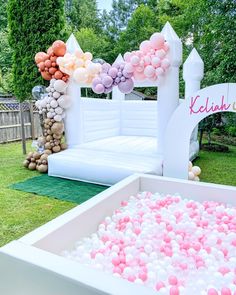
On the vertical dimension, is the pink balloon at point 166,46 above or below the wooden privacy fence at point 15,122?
above

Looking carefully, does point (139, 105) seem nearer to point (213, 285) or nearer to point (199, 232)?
point (199, 232)

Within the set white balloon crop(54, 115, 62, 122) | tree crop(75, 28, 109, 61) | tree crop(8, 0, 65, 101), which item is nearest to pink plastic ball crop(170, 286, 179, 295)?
white balloon crop(54, 115, 62, 122)

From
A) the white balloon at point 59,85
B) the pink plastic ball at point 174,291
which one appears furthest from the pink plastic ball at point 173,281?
the white balloon at point 59,85

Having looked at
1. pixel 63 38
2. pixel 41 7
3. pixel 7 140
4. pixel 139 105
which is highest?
pixel 41 7

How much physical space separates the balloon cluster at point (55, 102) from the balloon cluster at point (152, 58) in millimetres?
1339

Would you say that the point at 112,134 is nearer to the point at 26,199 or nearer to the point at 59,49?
the point at 59,49

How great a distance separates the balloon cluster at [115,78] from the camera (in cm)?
407

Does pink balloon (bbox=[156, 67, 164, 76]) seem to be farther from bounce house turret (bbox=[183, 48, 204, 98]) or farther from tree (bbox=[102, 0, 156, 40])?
tree (bbox=[102, 0, 156, 40])

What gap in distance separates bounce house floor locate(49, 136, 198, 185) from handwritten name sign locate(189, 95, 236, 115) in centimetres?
93

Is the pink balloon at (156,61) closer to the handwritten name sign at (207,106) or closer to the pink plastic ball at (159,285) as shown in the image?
the handwritten name sign at (207,106)

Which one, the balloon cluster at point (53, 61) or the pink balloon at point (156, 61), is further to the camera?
the balloon cluster at point (53, 61)

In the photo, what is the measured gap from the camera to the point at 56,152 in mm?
4879

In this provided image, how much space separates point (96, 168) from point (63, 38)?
3.69 m

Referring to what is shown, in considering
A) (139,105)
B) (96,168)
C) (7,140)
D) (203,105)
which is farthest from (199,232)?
(7,140)
